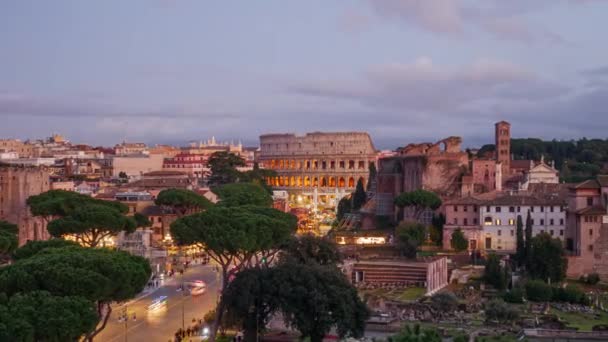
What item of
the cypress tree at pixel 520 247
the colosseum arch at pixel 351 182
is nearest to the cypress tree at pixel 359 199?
the cypress tree at pixel 520 247

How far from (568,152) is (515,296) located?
62553 millimetres

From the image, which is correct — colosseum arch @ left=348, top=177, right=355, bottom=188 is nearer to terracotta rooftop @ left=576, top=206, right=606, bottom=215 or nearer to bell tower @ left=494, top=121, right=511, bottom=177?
bell tower @ left=494, top=121, right=511, bottom=177

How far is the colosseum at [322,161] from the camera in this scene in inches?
4747

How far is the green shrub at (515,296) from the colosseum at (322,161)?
240 ft

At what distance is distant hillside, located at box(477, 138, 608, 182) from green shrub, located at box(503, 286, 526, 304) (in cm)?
4217

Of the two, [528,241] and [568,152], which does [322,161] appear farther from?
[528,241]

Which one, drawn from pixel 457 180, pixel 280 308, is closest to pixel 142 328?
pixel 280 308

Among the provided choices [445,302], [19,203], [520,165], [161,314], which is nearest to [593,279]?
[445,302]

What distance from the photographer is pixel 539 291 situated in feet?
144

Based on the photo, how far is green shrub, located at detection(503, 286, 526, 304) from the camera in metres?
43.8

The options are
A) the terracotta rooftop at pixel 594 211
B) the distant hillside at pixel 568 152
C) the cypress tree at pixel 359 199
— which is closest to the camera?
the terracotta rooftop at pixel 594 211

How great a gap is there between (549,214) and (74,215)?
98.5 ft

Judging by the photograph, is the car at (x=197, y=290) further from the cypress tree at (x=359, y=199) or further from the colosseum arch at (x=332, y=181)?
the colosseum arch at (x=332, y=181)

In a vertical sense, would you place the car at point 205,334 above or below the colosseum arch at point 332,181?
below
